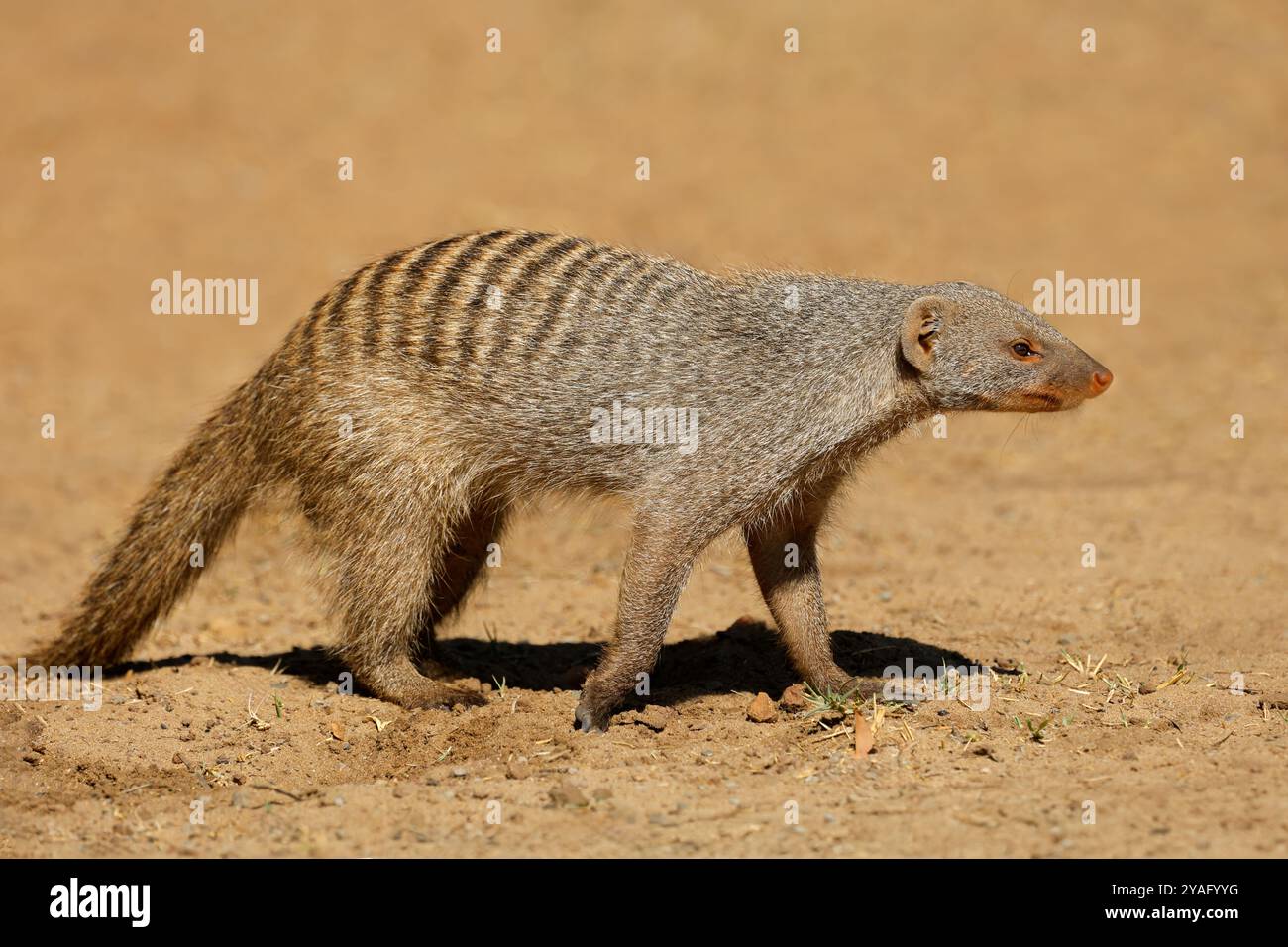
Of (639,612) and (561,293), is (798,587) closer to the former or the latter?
(639,612)

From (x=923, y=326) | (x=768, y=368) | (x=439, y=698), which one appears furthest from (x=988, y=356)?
(x=439, y=698)

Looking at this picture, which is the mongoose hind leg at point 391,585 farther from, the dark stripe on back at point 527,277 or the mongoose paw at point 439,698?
the dark stripe on back at point 527,277

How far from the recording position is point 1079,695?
18.0 feet

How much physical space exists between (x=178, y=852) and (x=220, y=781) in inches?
29.4

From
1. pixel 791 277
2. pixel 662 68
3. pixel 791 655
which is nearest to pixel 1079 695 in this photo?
pixel 791 655

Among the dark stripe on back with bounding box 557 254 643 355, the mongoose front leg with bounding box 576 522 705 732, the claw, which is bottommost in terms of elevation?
the claw

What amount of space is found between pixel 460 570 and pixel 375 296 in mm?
1373

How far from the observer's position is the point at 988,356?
5281 mm

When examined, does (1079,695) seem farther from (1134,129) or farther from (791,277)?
(1134,129)

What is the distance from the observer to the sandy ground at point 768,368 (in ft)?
15.6

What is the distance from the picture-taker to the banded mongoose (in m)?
5.34

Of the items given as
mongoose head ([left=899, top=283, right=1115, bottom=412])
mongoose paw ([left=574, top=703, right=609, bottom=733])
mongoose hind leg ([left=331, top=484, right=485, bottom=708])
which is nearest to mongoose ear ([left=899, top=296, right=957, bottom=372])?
mongoose head ([left=899, top=283, right=1115, bottom=412])

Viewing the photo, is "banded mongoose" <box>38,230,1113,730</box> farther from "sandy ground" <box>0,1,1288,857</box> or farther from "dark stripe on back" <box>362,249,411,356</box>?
"sandy ground" <box>0,1,1288,857</box>

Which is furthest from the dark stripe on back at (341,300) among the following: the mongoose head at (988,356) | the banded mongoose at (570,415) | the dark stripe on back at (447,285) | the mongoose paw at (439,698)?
the mongoose head at (988,356)
